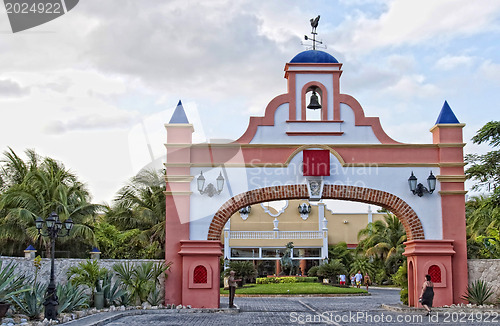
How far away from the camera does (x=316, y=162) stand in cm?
1853

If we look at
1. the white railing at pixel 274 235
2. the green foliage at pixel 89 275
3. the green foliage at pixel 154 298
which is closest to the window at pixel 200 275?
the green foliage at pixel 154 298

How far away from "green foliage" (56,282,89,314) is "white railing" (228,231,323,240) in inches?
1113

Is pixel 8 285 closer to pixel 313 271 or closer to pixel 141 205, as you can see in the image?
Result: pixel 141 205

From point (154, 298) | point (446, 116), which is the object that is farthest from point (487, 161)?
point (154, 298)

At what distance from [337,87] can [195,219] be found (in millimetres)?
5598

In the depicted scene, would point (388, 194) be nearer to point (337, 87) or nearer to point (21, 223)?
point (337, 87)

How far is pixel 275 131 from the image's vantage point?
742 inches

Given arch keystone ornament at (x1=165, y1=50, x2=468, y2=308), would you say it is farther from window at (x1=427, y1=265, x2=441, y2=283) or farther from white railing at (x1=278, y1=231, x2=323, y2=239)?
white railing at (x1=278, y1=231, x2=323, y2=239)

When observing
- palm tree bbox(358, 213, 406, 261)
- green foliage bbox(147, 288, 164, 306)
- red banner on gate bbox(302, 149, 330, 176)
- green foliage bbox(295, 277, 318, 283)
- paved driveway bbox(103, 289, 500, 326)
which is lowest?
green foliage bbox(295, 277, 318, 283)

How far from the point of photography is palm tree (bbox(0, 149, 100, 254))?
2463 cm

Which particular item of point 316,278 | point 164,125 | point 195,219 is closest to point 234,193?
point 195,219

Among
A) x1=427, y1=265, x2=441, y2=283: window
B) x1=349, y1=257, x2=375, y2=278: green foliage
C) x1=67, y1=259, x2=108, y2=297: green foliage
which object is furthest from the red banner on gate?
x1=349, y1=257, x2=375, y2=278: green foliage

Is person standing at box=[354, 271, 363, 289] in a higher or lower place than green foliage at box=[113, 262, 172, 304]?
lower

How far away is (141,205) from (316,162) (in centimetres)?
1628
